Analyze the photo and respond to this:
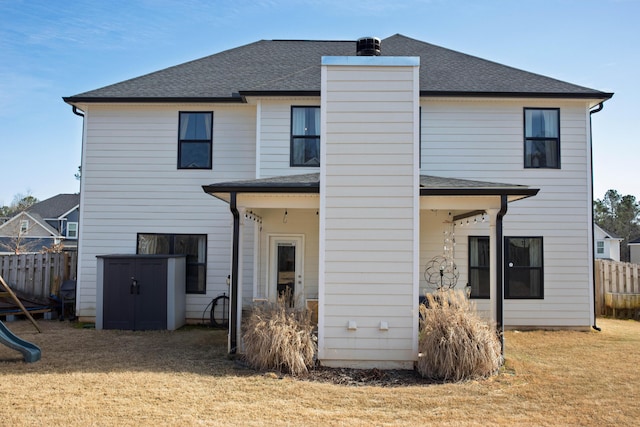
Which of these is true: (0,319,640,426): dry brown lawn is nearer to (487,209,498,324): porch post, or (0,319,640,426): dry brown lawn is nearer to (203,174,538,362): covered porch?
(487,209,498,324): porch post

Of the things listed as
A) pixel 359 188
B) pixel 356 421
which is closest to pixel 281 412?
pixel 356 421

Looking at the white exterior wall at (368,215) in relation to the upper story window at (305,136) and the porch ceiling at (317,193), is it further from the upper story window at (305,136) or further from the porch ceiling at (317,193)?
the upper story window at (305,136)

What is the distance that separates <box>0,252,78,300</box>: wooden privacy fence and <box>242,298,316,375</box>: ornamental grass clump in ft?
25.3

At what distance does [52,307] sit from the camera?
1227 centimetres

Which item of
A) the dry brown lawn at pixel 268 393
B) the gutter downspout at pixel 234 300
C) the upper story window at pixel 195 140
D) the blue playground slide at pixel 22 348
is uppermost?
the upper story window at pixel 195 140

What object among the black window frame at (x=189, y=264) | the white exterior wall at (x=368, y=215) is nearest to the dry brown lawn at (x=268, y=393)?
the white exterior wall at (x=368, y=215)

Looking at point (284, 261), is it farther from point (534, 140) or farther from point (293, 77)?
point (534, 140)

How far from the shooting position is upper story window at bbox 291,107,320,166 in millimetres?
11297


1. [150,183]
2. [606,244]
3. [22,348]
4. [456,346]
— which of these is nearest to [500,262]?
[456,346]

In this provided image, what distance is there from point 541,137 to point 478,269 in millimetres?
3382

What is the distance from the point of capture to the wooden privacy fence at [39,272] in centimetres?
1308

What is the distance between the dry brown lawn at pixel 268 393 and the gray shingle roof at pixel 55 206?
32.7 m

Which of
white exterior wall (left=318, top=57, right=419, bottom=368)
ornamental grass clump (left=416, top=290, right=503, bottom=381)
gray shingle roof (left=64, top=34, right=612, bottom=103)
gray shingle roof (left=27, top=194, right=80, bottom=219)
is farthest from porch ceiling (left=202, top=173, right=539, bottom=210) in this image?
gray shingle roof (left=27, top=194, right=80, bottom=219)

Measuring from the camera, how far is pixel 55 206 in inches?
1534
